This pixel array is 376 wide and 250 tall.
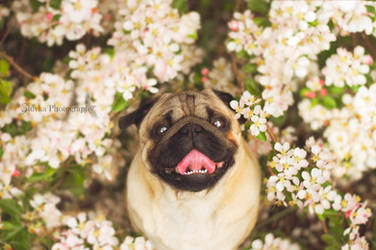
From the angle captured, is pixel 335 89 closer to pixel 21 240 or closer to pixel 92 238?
pixel 92 238

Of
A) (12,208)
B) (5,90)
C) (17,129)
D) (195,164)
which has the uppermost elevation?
(5,90)

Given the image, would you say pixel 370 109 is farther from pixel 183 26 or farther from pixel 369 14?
pixel 183 26

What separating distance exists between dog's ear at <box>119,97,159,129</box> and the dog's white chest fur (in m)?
0.15

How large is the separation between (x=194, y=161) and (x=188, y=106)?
0.19m

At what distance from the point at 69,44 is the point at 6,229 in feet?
3.07

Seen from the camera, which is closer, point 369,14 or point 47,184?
point 369,14

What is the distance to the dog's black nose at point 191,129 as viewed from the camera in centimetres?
120

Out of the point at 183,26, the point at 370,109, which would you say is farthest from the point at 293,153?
the point at 183,26

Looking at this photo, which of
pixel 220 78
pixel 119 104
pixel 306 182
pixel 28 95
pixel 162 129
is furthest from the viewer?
pixel 220 78

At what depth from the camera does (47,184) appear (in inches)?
64.7

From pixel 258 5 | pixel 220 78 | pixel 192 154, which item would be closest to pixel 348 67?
pixel 258 5

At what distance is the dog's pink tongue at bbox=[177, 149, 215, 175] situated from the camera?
1.19 metres

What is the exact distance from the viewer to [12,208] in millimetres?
1433

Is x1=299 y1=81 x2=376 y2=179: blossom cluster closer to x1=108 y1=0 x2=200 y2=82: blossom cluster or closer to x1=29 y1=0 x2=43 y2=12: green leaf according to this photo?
x1=108 y1=0 x2=200 y2=82: blossom cluster
